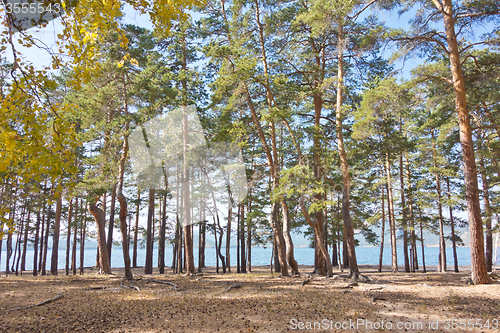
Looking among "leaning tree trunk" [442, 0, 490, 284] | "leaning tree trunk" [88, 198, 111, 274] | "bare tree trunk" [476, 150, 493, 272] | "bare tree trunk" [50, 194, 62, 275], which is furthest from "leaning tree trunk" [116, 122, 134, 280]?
"bare tree trunk" [476, 150, 493, 272]

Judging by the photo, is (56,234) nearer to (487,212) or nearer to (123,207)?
(123,207)

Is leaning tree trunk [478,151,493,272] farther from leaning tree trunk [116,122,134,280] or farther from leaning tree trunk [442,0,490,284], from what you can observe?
leaning tree trunk [116,122,134,280]

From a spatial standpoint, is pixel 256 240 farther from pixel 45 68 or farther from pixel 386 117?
pixel 45 68

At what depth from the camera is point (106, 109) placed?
1231cm

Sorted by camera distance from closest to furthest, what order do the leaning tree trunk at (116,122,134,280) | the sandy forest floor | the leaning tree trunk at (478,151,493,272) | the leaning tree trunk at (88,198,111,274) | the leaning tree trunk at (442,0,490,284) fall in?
the sandy forest floor
the leaning tree trunk at (442,0,490,284)
the leaning tree trunk at (116,122,134,280)
the leaning tree trunk at (88,198,111,274)
the leaning tree trunk at (478,151,493,272)

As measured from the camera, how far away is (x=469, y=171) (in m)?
8.93

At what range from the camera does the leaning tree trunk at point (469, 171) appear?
8.53 m

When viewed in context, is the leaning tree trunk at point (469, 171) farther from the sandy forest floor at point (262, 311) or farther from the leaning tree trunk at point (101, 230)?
the leaning tree trunk at point (101, 230)

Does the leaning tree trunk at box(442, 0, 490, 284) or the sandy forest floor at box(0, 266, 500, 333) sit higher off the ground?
the leaning tree trunk at box(442, 0, 490, 284)

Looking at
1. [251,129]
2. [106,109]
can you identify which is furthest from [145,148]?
[251,129]

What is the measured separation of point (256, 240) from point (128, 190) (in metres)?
11.4

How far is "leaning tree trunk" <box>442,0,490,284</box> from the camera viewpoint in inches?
336

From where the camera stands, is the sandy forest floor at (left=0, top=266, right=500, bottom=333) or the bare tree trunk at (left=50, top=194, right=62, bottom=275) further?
the bare tree trunk at (left=50, top=194, right=62, bottom=275)

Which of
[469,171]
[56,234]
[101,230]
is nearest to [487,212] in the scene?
[469,171]
